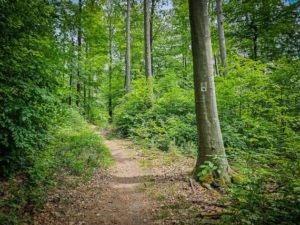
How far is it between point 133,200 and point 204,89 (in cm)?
307

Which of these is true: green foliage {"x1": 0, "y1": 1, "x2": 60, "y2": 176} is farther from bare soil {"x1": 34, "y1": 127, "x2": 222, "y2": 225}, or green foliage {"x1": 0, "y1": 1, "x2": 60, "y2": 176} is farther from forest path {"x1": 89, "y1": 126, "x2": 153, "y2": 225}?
forest path {"x1": 89, "y1": 126, "x2": 153, "y2": 225}

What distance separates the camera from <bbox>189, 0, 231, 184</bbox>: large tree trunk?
3.73m

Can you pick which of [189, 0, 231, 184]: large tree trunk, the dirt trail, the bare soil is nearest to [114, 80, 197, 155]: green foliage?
the bare soil

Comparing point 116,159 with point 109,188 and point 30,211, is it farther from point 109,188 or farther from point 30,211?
point 30,211

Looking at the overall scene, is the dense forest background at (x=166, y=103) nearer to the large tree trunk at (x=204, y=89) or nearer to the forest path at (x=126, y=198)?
the large tree trunk at (x=204, y=89)

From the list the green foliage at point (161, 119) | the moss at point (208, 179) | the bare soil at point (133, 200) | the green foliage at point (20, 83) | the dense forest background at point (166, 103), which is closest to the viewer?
the dense forest background at point (166, 103)

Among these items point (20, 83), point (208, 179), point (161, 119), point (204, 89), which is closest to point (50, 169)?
point (20, 83)

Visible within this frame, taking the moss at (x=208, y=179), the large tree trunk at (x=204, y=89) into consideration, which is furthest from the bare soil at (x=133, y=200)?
the large tree trunk at (x=204, y=89)

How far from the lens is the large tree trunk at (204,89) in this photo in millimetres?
3732

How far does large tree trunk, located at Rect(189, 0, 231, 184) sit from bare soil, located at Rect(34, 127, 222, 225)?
81 cm

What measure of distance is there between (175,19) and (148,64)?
799 centimetres

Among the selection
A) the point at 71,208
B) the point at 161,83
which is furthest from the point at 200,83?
the point at 161,83

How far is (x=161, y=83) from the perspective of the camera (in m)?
11.8

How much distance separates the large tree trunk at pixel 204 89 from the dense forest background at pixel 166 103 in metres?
0.46
